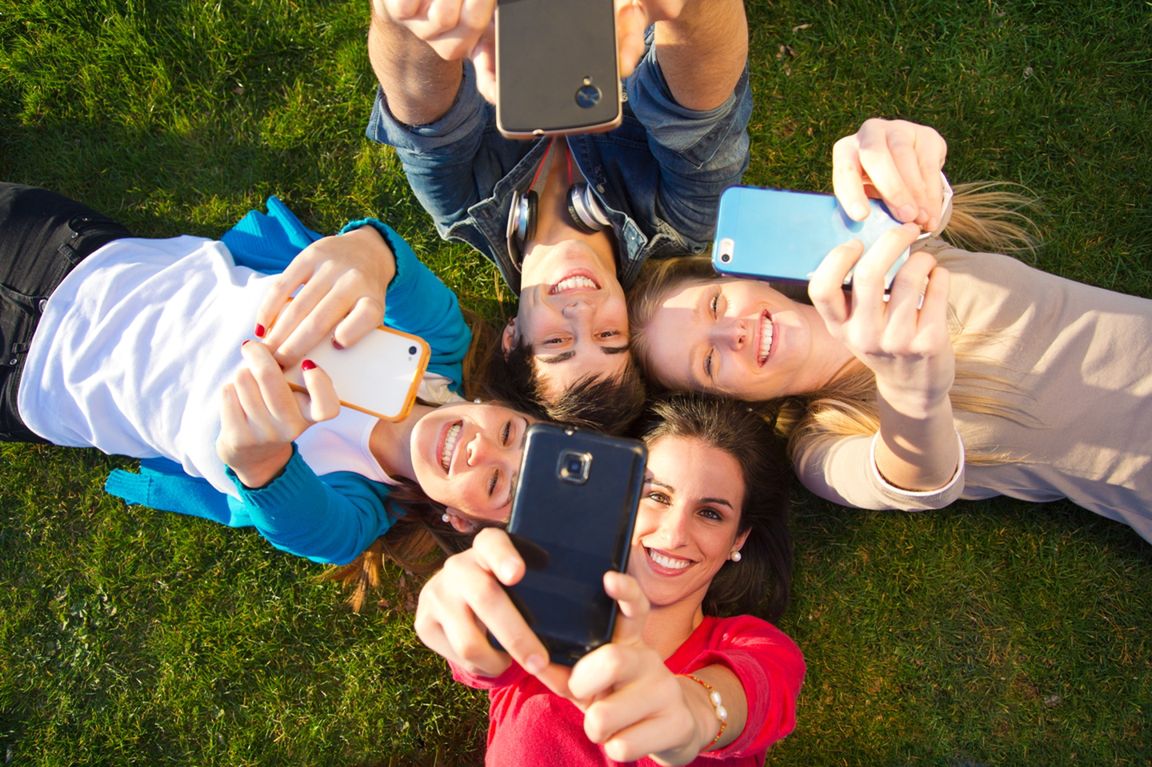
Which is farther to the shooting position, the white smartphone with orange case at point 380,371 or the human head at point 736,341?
the human head at point 736,341

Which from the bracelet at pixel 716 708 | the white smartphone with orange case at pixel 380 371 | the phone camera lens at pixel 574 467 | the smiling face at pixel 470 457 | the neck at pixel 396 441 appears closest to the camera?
the phone camera lens at pixel 574 467

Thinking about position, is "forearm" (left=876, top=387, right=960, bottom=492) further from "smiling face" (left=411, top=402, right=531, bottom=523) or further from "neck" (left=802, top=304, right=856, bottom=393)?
"smiling face" (left=411, top=402, right=531, bottom=523)

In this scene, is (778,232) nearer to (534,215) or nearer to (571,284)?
(571,284)

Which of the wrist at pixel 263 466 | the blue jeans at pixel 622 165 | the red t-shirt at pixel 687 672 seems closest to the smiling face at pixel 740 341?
the blue jeans at pixel 622 165

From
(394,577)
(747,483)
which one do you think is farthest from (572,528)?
(394,577)

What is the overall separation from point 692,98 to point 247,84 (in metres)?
2.63

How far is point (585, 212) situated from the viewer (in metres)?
3.33

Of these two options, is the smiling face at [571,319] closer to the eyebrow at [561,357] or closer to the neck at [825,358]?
the eyebrow at [561,357]

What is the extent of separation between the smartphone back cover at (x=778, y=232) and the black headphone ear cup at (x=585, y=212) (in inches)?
29.9

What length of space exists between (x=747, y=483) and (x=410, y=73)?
200cm

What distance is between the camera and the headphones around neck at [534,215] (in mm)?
3275

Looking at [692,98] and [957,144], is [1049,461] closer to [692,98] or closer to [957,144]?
[957,144]

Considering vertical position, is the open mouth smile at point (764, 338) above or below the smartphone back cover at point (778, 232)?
below

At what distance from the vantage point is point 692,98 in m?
2.65
